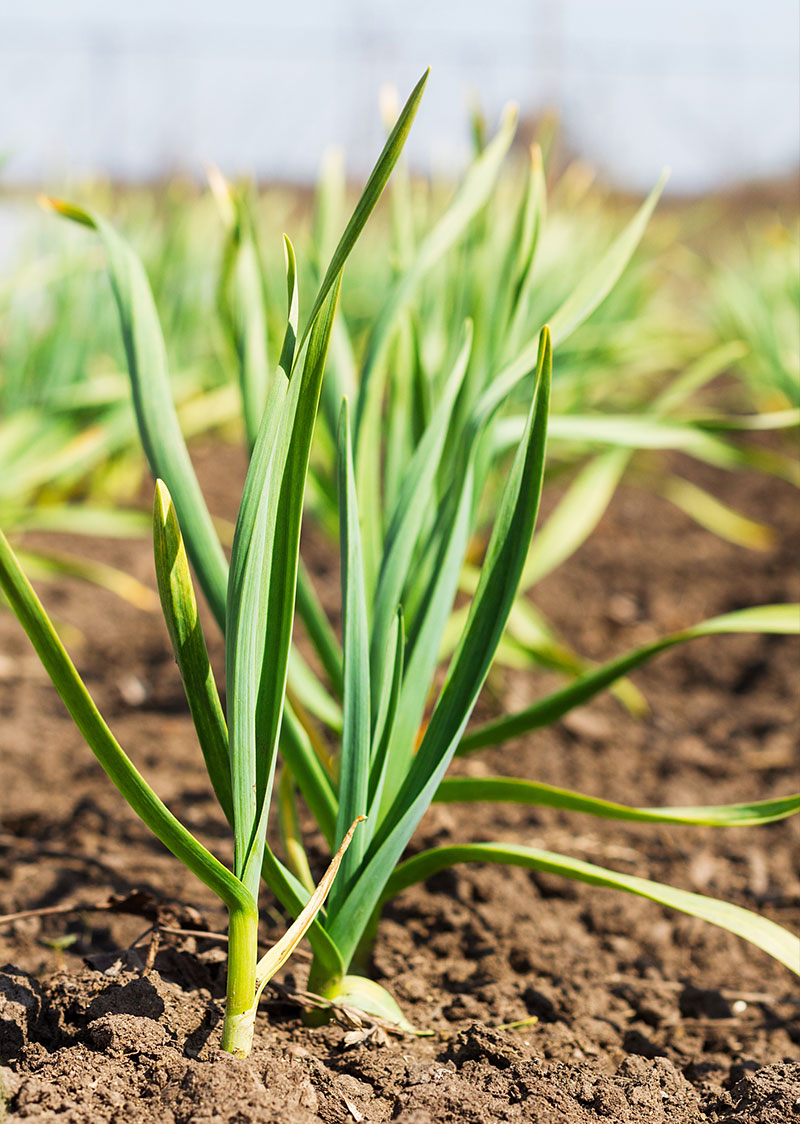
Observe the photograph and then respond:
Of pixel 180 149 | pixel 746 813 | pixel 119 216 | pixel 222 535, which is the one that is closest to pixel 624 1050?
pixel 746 813

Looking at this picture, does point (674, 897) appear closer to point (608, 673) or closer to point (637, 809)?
point (637, 809)

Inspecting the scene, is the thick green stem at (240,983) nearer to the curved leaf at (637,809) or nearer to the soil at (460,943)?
the soil at (460,943)

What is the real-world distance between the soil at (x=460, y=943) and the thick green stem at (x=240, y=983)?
0.01m

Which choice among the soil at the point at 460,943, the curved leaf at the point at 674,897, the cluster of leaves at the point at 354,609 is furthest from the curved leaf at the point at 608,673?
the soil at the point at 460,943

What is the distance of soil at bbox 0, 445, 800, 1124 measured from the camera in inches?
22.8

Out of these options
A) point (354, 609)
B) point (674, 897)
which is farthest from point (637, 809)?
point (354, 609)

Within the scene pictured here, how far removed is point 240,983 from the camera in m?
0.57

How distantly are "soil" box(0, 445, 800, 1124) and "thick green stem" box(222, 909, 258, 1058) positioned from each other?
14 mm

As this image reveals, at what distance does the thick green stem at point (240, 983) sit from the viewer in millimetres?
562

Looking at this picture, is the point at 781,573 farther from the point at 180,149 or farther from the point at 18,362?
the point at 180,149

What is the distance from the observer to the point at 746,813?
2.18ft

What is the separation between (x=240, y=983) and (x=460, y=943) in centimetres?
38

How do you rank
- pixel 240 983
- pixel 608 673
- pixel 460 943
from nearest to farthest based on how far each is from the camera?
1. pixel 240 983
2. pixel 608 673
3. pixel 460 943

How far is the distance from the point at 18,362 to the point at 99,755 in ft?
5.32
